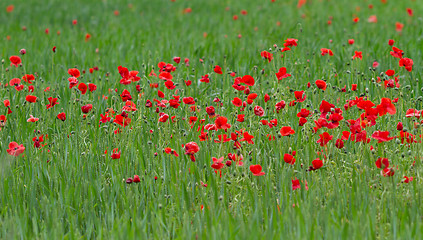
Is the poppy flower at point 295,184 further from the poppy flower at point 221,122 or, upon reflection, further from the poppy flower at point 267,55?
the poppy flower at point 267,55

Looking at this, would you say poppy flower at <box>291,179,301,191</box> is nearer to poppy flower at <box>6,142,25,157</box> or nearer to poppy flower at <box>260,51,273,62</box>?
poppy flower at <box>6,142,25,157</box>

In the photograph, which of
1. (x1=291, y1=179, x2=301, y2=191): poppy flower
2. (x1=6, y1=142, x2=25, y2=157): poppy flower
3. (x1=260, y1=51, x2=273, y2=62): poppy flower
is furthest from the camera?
(x1=260, y1=51, x2=273, y2=62): poppy flower

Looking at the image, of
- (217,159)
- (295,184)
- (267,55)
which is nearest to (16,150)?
(217,159)

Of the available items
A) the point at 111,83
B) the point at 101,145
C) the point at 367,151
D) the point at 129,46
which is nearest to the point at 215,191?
the point at 367,151

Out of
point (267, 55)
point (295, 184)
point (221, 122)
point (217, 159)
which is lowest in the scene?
point (295, 184)

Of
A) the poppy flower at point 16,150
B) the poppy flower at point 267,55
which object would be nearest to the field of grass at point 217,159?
the poppy flower at point 16,150

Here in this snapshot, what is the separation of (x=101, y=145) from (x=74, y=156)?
0.30m

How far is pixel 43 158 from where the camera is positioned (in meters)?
3.04

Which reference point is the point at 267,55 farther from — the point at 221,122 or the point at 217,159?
the point at 217,159

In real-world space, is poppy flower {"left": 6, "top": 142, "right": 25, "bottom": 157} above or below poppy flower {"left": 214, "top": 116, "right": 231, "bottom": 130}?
below

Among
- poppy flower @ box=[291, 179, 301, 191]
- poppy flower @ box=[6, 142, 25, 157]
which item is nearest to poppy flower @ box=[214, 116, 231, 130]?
poppy flower @ box=[291, 179, 301, 191]

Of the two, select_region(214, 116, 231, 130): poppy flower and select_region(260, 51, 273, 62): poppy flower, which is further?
select_region(260, 51, 273, 62): poppy flower

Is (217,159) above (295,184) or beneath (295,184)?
above

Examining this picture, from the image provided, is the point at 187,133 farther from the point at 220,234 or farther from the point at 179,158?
the point at 220,234
